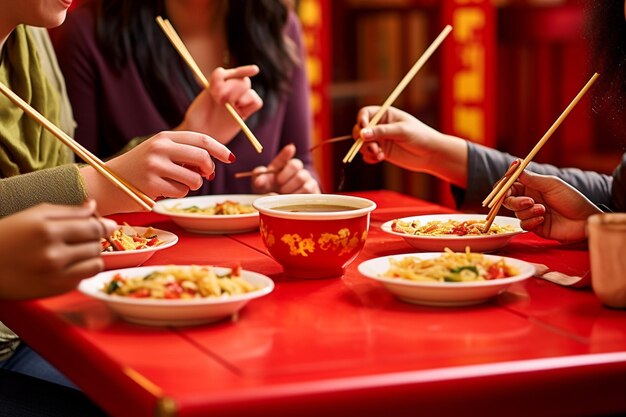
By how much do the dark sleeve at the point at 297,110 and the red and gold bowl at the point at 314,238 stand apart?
1354mm

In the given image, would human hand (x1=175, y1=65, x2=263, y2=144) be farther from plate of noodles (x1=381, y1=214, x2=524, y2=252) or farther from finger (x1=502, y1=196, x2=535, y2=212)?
finger (x1=502, y1=196, x2=535, y2=212)

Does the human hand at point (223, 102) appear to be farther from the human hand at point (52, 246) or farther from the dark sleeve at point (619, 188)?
the human hand at point (52, 246)

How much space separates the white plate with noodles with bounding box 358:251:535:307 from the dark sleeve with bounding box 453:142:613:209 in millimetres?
633

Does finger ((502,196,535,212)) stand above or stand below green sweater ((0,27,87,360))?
below

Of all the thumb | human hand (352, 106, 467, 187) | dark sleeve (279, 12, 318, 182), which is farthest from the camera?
dark sleeve (279, 12, 318, 182)

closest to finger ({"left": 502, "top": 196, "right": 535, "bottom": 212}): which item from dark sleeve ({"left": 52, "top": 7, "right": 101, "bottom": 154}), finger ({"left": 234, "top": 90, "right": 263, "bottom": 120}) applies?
finger ({"left": 234, "top": 90, "right": 263, "bottom": 120})

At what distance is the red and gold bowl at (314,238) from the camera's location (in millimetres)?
1296

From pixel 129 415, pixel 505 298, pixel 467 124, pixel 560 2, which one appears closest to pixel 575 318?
pixel 505 298

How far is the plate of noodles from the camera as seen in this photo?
4.79 ft

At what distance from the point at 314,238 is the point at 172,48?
140 centimetres

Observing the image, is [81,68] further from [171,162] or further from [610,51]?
[610,51]

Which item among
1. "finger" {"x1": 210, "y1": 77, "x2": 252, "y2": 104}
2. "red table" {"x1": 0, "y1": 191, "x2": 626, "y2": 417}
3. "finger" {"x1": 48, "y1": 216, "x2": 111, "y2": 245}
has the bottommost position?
"red table" {"x1": 0, "y1": 191, "x2": 626, "y2": 417}

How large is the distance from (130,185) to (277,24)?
125 cm

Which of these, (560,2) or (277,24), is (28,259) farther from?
(560,2)
